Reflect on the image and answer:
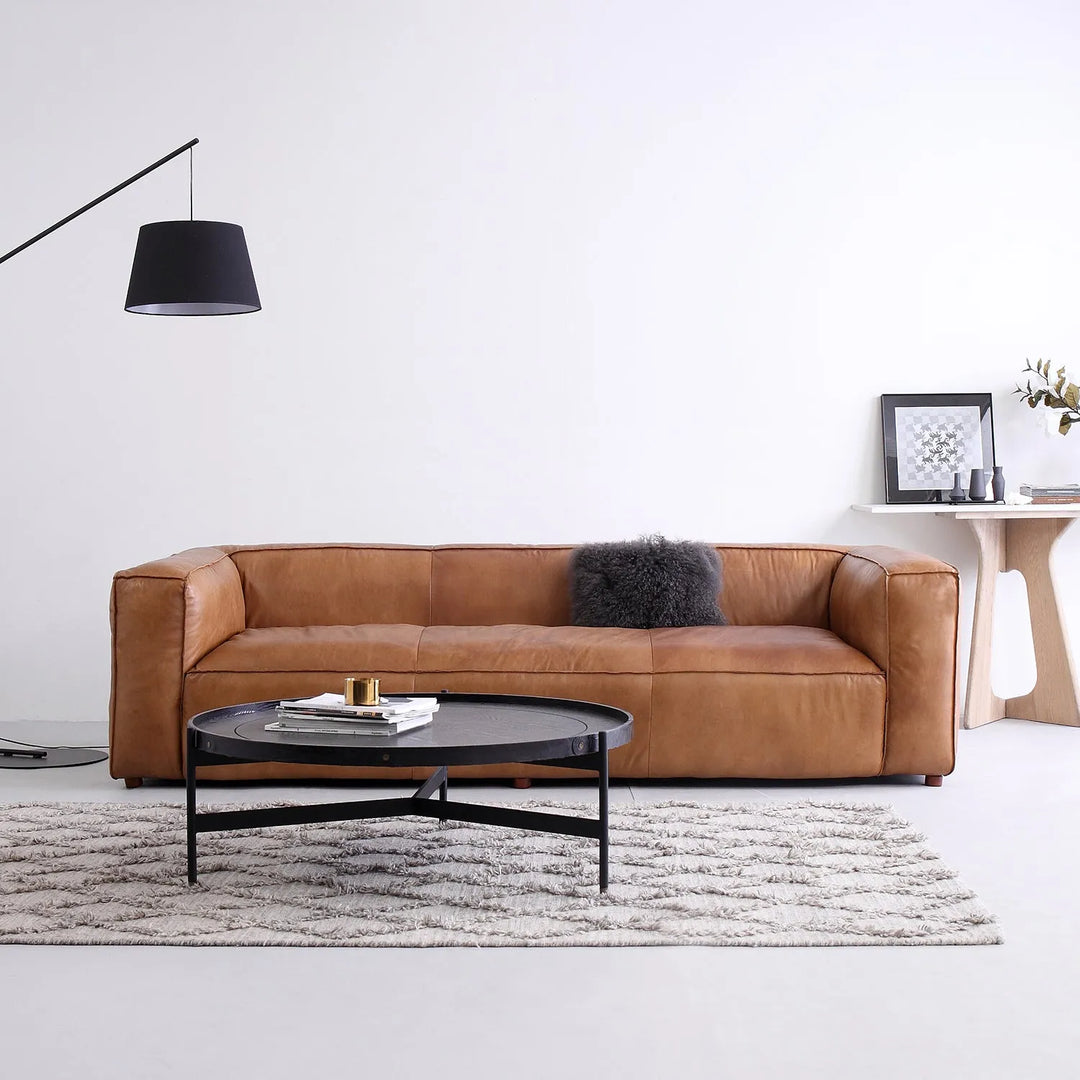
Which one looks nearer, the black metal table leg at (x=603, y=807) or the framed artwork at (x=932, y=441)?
the black metal table leg at (x=603, y=807)

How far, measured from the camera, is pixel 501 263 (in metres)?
4.84

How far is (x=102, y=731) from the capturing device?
4660mm

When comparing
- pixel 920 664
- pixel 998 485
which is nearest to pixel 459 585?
pixel 920 664

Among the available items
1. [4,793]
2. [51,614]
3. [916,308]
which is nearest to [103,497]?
[51,614]

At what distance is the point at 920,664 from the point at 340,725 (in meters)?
1.78

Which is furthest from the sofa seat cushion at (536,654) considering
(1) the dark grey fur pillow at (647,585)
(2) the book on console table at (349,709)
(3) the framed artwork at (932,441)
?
(3) the framed artwork at (932,441)

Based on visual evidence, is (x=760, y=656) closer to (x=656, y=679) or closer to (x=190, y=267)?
(x=656, y=679)

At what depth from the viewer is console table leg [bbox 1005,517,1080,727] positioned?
14.8 ft

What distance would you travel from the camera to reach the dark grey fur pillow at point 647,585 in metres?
4.07

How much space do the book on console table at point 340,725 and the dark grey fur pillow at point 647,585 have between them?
4.76 feet

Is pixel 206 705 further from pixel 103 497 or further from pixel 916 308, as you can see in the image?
pixel 916 308

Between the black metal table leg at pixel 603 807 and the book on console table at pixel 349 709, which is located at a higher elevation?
the book on console table at pixel 349 709

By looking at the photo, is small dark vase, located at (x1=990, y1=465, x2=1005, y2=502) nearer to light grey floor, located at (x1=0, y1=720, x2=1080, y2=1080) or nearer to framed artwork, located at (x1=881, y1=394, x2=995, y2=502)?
framed artwork, located at (x1=881, y1=394, x2=995, y2=502)

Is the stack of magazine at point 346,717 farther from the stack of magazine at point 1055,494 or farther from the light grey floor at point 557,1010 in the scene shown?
the stack of magazine at point 1055,494
